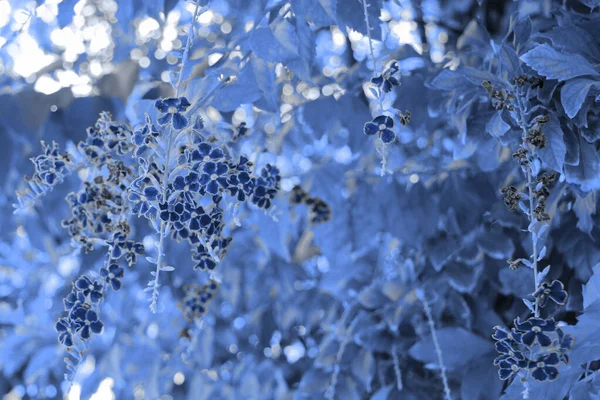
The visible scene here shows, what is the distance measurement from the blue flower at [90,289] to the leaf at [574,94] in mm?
521

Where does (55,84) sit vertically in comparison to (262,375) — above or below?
above

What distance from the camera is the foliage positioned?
604mm

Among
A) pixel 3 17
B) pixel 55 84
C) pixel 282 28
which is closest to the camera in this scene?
pixel 282 28

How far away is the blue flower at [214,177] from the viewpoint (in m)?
0.56

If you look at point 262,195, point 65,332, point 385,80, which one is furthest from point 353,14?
point 65,332

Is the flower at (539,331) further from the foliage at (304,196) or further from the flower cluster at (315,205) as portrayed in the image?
the flower cluster at (315,205)

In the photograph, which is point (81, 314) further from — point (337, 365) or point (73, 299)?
Answer: point (337, 365)

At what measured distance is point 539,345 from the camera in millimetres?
534

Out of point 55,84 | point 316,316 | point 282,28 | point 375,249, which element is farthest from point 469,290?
point 55,84

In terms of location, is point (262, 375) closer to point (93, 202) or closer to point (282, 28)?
point (93, 202)

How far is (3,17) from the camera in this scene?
84 centimetres

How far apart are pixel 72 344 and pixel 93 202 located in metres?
0.17


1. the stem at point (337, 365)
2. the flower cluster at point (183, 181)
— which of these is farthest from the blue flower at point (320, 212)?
the flower cluster at point (183, 181)

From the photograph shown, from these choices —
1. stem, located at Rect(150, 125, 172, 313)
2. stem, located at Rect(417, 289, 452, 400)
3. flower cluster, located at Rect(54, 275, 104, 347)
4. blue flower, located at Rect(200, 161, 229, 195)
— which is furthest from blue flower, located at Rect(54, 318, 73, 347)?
stem, located at Rect(417, 289, 452, 400)
